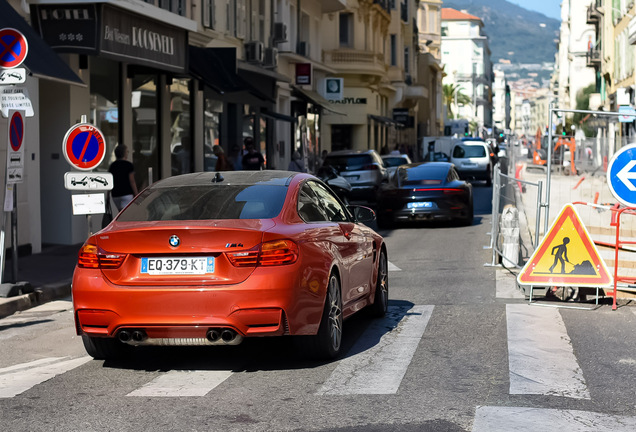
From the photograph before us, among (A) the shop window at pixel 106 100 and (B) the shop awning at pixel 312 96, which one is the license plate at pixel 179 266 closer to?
(A) the shop window at pixel 106 100

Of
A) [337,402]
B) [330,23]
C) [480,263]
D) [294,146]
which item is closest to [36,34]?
[480,263]

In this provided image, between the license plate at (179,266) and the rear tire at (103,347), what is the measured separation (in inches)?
34.7

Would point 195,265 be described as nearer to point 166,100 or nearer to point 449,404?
point 449,404

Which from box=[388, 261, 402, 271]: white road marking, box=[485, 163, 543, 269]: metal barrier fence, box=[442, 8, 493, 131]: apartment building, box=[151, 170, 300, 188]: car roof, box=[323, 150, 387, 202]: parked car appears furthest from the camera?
box=[442, 8, 493, 131]: apartment building

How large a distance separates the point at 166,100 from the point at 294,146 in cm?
1626

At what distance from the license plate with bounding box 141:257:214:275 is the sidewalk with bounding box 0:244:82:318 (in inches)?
171

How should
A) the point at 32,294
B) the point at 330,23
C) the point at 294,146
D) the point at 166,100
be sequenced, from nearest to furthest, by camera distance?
the point at 32,294 < the point at 166,100 < the point at 294,146 < the point at 330,23

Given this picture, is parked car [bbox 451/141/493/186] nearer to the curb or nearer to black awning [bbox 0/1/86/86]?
black awning [bbox 0/1/86/86]

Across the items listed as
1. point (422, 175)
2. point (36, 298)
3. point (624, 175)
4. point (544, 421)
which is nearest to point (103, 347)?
point (544, 421)

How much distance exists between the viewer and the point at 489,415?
6098 mm

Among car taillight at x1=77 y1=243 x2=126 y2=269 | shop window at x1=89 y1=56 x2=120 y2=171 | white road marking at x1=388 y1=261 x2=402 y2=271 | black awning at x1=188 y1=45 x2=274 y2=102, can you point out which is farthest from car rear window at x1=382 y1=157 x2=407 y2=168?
car taillight at x1=77 y1=243 x2=126 y2=269

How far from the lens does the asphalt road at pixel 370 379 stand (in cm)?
607

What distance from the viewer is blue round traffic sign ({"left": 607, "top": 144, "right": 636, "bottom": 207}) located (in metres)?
11.0

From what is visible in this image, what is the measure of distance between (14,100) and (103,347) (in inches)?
192
